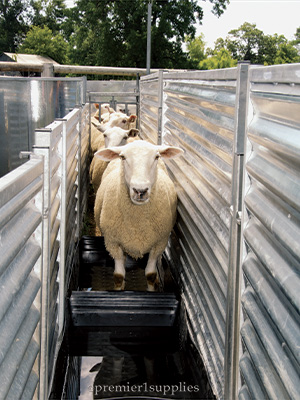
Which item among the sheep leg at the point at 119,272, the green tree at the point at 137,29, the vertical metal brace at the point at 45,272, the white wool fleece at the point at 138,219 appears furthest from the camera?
the green tree at the point at 137,29

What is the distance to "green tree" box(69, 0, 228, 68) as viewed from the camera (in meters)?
35.7

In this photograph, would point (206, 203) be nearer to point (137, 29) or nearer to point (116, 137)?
point (116, 137)

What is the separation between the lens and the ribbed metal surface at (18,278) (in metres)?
1.44

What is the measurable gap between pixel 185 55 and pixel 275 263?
3683 centimetres

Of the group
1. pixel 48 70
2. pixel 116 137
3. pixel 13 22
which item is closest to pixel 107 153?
pixel 116 137

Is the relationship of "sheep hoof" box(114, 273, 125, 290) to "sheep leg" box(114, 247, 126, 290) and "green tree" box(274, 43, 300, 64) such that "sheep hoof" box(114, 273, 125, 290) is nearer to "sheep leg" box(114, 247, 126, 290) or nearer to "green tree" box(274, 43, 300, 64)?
"sheep leg" box(114, 247, 126, 290)

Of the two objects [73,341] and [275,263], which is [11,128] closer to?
[73,341]

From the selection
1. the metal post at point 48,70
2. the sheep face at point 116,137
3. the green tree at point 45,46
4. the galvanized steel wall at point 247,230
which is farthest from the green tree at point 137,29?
the galvanized steel wall at point 247,230

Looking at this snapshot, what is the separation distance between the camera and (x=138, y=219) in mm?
4566

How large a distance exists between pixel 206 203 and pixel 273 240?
1.36 metres

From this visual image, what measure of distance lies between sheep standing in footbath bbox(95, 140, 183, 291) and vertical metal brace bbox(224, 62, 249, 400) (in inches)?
80.7

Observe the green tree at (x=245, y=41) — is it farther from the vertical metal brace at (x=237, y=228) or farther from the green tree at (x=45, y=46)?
the vertical metal brace at (x=237, y=228)

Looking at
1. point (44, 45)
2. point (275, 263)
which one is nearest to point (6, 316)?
point (275, 263)

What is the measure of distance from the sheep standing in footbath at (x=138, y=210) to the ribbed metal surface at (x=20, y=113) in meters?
1.59
